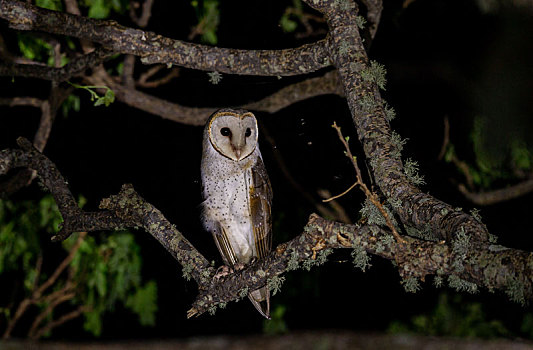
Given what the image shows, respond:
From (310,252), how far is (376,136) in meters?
0.47

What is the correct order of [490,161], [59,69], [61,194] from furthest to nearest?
1. [490,161]
2. [59,69]
3. [61,194]

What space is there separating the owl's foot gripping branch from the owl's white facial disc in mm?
740

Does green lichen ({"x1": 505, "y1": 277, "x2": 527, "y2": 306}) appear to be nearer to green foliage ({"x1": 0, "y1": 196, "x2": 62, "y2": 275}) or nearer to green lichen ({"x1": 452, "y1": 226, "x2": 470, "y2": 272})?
green lichen ({"x1": 452, "y1": 226, "x2": 470, "y2": 272})

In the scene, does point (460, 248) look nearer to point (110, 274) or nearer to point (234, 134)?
point (234, 134)

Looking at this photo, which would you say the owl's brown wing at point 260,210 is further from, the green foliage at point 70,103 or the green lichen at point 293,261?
the green foliage at point 70,103

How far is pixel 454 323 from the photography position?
6.33m

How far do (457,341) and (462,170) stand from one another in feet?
13.1

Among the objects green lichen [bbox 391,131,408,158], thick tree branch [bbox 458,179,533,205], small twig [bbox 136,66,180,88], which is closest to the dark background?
thick tree branch [bbox 458,179,533,205]

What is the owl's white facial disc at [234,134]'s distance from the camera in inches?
115

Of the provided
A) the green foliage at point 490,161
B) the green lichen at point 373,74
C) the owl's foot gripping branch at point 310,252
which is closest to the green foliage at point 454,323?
the green foliage at point 490,161

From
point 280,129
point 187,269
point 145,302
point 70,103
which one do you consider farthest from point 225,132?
point 145,302

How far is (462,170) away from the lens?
4.31 meters

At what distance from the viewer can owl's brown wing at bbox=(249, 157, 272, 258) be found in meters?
3.07

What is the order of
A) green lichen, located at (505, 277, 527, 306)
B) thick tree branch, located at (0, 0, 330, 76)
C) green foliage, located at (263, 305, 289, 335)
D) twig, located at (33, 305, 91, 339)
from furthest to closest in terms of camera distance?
green foliage, located at (263, 305, 289, 335)
twig, located at (33, 305, 91, 339)
thick tree branch, located at (0, 0, 330, 76)
green lichen, located at (505, 277, 527, 306)
